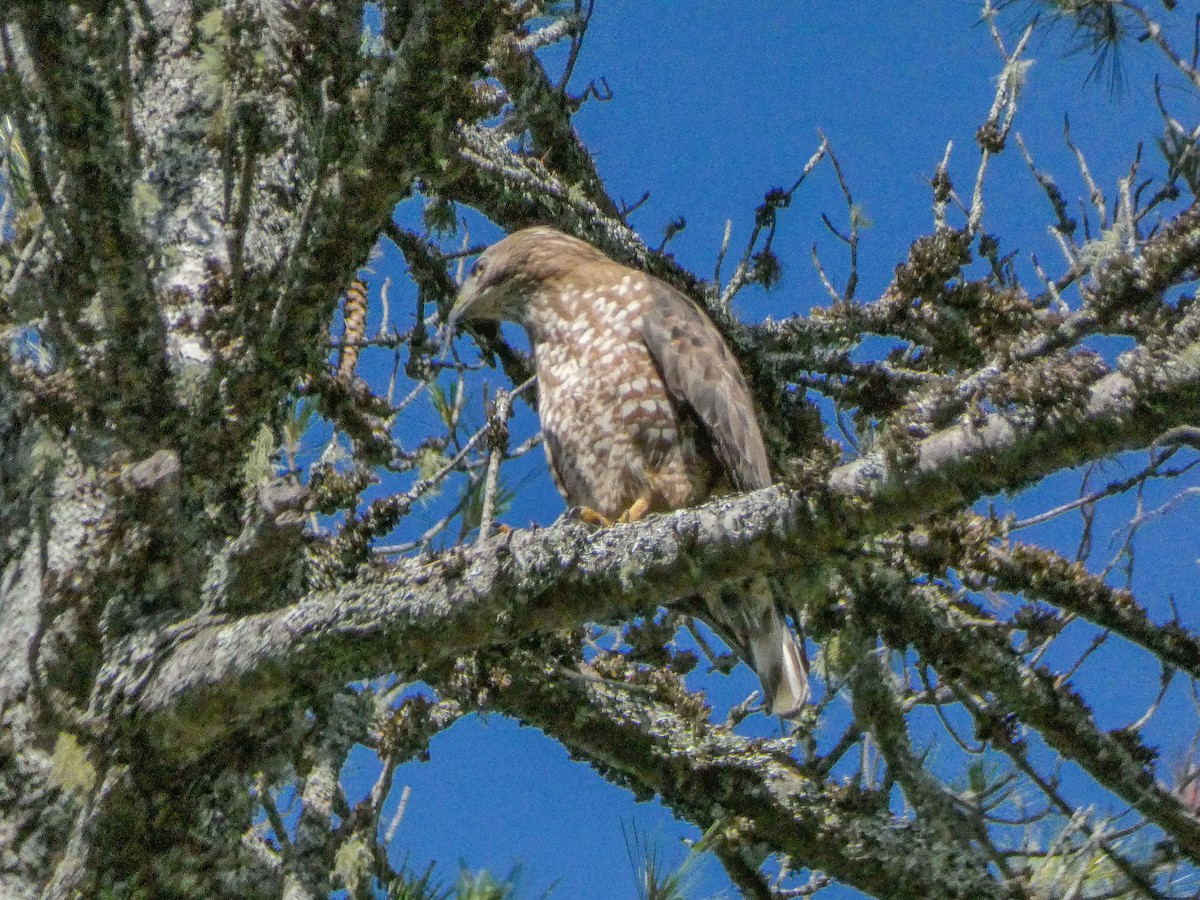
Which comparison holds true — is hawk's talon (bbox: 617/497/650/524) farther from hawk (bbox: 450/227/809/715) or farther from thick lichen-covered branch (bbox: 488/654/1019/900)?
thick lichen-covered branch (bbox: 488/654/1019/900)

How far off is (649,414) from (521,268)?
743 mm

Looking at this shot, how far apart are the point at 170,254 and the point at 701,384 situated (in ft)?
4.84

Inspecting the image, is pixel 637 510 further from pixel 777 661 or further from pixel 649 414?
pixel 777 661

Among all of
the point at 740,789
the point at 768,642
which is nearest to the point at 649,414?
the point at 768,642

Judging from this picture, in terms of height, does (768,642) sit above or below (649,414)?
below

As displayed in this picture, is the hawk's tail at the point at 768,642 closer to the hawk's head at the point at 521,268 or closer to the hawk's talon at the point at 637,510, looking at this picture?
the hawk's talon at the point at 637,510

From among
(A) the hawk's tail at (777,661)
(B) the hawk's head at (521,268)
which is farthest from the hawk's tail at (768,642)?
(B) the hawk's head at (521,268)

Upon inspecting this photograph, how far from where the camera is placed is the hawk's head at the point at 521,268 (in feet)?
13.0

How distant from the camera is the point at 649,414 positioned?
3598 mm

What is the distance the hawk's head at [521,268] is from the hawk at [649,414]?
1.4 inches

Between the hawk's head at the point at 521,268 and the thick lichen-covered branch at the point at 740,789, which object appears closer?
the thick lichen-covered branch at the point at 740,789

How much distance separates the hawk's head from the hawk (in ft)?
0.12

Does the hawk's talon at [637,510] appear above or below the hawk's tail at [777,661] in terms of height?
above

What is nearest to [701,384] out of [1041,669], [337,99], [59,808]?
[1041,669]
